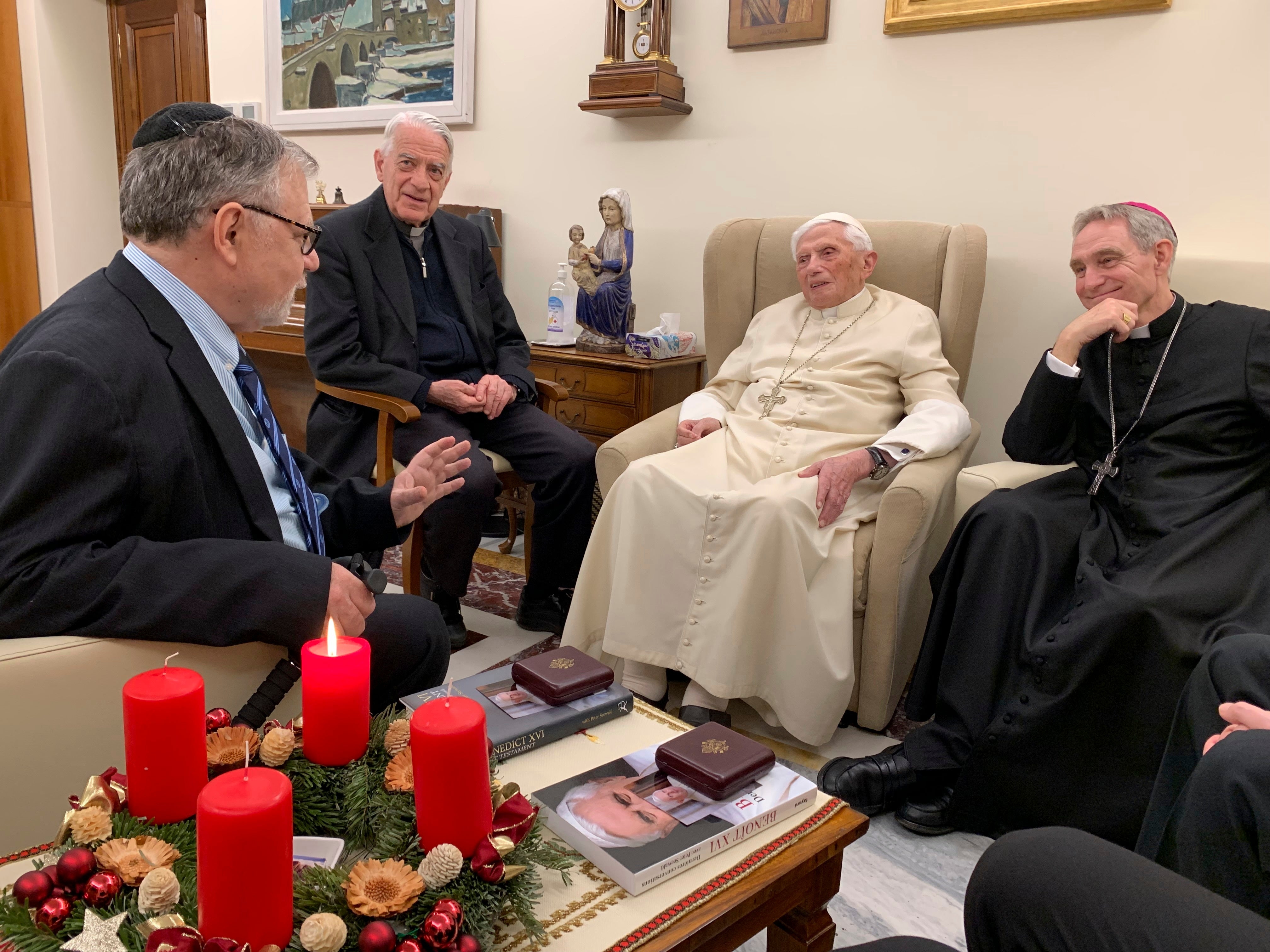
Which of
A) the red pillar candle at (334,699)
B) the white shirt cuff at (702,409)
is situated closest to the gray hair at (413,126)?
the white shirt cuff at (702,409)

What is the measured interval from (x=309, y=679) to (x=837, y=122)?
281 cm

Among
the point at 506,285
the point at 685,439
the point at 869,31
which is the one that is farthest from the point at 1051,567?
the point at 506,285

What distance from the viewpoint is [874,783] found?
6.20 ft

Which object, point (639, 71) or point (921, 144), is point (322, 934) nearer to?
point (921, 144)

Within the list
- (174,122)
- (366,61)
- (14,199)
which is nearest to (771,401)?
(174,122)

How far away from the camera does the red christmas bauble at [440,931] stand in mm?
797

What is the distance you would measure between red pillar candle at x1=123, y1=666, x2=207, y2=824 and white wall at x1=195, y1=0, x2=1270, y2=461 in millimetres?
2396

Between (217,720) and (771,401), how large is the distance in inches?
74.4

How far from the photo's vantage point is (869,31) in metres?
3.04

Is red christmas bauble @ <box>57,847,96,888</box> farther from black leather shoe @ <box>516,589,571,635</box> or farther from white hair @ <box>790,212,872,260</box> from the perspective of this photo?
white hair @ <box>790,212,872,260</box>

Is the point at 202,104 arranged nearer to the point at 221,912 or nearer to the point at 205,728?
the point at 205,728

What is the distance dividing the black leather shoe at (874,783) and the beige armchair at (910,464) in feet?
1.07

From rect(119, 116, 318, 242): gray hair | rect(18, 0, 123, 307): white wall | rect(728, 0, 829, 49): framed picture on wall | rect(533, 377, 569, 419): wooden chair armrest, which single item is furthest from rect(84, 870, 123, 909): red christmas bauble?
rect(18, 0, 123, 307): white wall

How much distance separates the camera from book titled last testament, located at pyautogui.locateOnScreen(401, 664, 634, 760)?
128 cm
